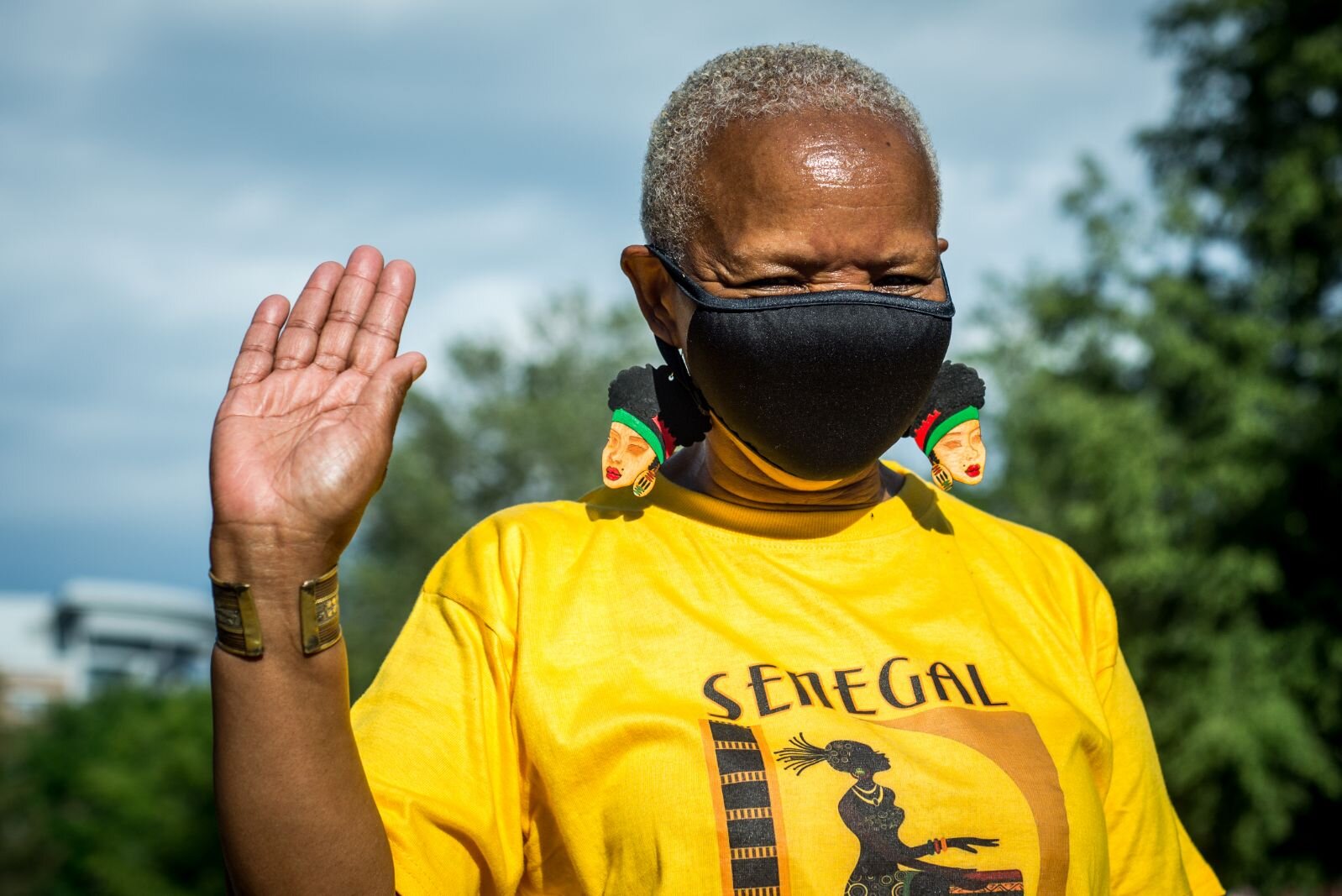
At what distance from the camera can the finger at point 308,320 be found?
199 cm

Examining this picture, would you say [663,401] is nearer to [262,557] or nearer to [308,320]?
[308,320]

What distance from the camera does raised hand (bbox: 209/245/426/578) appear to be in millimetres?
1790

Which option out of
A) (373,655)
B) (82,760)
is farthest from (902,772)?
(82,760)

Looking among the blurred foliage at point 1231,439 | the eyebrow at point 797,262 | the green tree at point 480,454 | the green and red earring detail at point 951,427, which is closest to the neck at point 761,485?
the green and red earring detail at point 951,427

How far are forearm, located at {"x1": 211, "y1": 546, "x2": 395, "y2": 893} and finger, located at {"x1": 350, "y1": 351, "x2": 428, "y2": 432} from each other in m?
0.23

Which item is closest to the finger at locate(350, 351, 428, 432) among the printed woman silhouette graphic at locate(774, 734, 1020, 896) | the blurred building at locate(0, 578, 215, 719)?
the printed woman silhouette graphic at locate(774, 734, 1020, 896)

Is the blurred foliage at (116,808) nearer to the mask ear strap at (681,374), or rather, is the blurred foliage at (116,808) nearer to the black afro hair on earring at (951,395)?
the mask ear strap at (681,374)

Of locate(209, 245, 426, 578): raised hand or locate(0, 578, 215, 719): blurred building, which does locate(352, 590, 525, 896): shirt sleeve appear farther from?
locate(0, 578, 215, 719): blurred building

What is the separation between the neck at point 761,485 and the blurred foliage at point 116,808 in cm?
2804

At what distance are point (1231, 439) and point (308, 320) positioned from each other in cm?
1777

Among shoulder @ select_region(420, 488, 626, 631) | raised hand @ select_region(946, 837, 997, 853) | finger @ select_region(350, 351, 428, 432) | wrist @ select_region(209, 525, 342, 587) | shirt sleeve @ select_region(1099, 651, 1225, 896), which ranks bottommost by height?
shirt sleeve @ select_region(1099, 651, 1225, 896)

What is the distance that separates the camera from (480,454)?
1387 inches

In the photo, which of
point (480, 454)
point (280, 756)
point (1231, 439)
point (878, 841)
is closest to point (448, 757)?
point (280, 756)

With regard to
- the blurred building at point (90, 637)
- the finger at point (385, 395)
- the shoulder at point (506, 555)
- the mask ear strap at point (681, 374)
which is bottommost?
the blurred building at point (90, 637)
